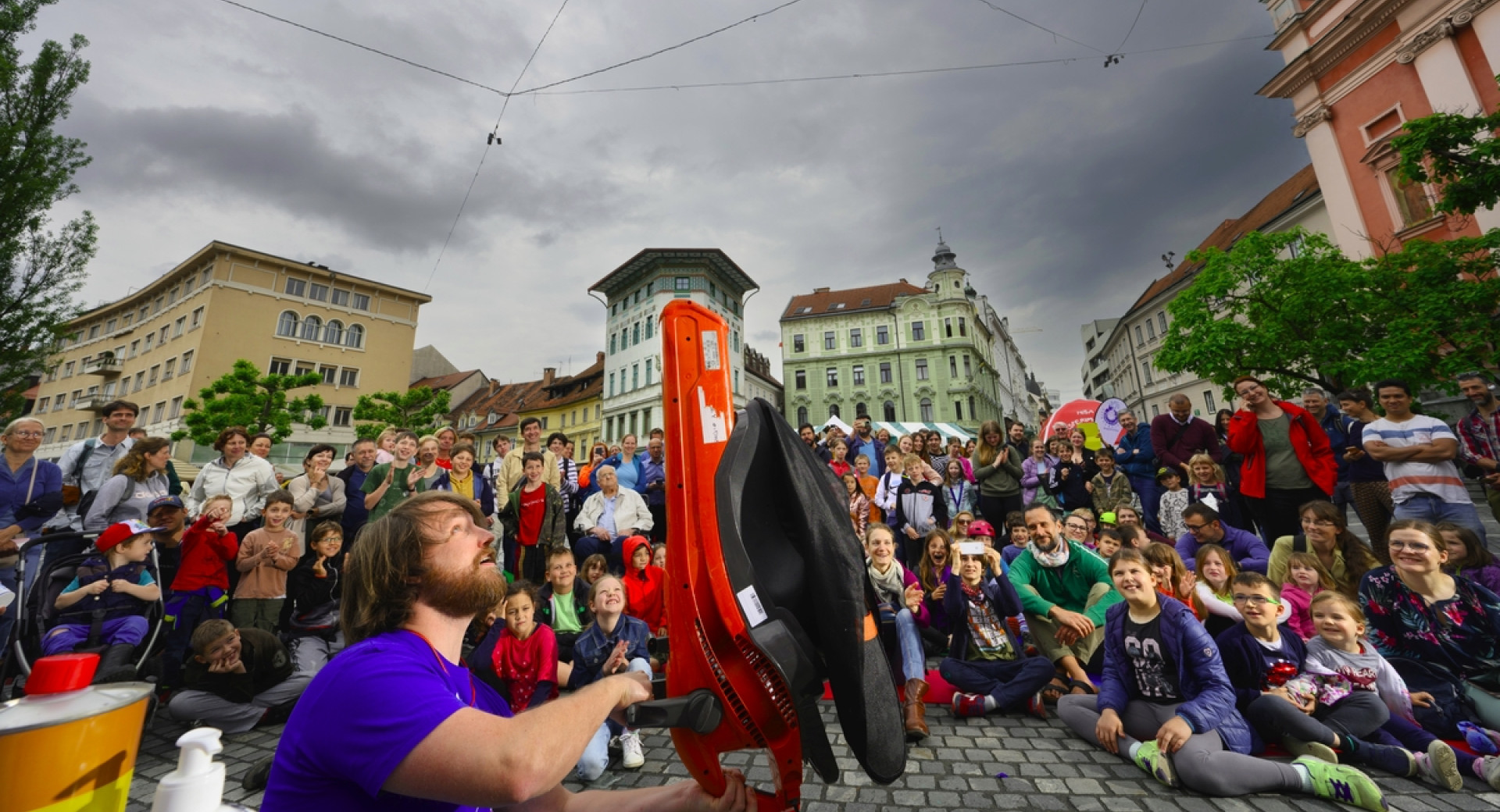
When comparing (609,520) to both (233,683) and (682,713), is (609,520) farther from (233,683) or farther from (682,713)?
(682,713)

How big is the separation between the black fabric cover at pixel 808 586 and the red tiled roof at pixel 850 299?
2113 inches

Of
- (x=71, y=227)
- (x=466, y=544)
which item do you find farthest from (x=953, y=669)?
(x=71, y=227)

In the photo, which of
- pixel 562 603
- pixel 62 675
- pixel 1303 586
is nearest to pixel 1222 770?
pixel 1303 586

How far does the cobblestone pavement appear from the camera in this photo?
116 inches

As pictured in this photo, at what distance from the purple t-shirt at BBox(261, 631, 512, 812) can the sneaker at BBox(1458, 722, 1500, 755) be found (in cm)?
547

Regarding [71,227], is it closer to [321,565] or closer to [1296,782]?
[321,565]

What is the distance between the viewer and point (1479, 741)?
10.6ft

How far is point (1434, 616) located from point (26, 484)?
11.5 meters

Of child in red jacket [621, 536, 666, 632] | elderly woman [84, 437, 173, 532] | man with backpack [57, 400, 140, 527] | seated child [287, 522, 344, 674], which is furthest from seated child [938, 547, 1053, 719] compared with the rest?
man with backpack [57, 400, 140, 527]

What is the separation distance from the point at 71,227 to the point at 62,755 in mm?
16848

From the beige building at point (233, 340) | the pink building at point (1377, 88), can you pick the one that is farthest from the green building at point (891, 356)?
the beige building at point (233, 340)

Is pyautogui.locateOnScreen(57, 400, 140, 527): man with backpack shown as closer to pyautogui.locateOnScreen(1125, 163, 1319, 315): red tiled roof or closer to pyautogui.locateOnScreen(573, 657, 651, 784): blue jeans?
pyautogui.locateOnScreen(573, 657, 651, 784): blue jeans

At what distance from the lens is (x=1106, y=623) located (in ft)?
13.3

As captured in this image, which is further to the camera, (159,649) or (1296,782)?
(159,649)
